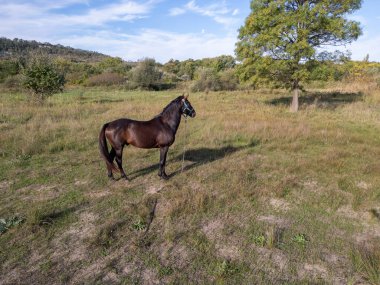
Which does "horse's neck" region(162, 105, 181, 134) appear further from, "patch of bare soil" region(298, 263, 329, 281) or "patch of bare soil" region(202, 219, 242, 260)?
"patch of bare soil" region(298, 263, 329, 281)

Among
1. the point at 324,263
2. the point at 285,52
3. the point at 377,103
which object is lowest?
the point at 324,263

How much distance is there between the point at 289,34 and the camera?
50.7 ft

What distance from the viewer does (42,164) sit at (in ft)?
26.2

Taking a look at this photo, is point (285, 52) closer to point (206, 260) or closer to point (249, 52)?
point (249, 52)

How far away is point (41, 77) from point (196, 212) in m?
18.4

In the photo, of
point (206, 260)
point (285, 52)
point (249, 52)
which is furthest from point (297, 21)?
point (206, 260)

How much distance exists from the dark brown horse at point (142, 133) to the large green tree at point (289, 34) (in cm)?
1070

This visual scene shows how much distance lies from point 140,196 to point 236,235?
2352 millimetres

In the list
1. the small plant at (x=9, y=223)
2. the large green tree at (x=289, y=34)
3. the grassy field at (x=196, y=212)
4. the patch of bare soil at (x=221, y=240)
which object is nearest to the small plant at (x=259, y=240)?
the grassy field at (x=196, y=212)

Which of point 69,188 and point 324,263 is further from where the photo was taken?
point 69,188

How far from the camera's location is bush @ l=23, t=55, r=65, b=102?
19.2 metres

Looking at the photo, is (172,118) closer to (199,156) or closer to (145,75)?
(199,156)

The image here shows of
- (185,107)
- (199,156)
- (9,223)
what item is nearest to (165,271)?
(9,223)

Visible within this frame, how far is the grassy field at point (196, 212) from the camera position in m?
3.78
